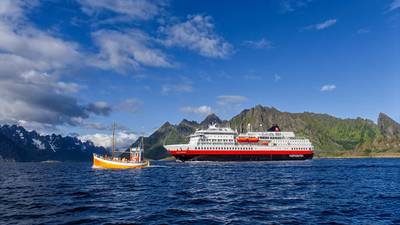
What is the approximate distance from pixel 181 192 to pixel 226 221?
1744 centimetres

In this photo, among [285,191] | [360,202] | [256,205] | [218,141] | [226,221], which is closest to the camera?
[226,221]

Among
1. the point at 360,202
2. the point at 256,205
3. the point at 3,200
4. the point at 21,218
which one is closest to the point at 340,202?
the point at 360,202

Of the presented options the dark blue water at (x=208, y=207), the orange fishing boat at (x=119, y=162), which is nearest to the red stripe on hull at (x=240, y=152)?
the orange fishing boat at (x=119, y=162)

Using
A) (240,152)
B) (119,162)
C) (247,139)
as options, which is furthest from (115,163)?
(247,139)

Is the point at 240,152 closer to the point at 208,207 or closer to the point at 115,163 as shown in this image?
the point at 115,163

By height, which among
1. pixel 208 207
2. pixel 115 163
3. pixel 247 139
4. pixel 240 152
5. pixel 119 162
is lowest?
pixel 208 207

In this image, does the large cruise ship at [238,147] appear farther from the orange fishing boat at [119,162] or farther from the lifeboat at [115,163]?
the lifeboat at [115,163]

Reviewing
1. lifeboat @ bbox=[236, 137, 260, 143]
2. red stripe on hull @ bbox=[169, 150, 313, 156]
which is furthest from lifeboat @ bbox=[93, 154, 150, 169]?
lifeboat @ bbox=[236, 137, 260, 143]

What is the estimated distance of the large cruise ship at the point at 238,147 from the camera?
148m

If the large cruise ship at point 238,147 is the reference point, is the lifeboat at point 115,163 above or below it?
below

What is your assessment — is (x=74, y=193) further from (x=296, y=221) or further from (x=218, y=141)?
(x=218, y=141)

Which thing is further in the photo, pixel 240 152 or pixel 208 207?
pixel 240 152

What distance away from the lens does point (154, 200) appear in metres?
35.0

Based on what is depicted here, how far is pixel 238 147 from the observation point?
153000 mm
